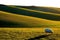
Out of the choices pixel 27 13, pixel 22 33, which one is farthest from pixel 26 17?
pixel 22 33

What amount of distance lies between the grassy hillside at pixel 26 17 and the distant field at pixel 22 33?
0.08 meters

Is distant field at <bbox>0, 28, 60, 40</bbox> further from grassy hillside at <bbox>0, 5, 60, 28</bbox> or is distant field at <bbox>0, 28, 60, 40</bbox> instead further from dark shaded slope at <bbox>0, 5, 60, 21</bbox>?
dark shaded slope at <bbox>0, 5, 60, 21</bbox>

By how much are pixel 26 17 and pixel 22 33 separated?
276mm

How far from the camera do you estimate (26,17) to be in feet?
5.49

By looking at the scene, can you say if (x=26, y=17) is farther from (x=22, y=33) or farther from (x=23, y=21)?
(x=22, y=33)

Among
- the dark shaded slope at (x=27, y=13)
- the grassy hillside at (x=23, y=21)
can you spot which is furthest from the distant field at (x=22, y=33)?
the dark shaded slope at (x=27, y=13)

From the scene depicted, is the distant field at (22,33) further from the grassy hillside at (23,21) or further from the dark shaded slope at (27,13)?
the dark shaded slope at (27,13)

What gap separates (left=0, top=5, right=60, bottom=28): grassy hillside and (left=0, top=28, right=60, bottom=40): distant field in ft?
0.27

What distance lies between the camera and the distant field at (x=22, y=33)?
143 centimetres

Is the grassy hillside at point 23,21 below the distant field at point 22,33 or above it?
above

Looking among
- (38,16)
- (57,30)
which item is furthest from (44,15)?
(57,30)

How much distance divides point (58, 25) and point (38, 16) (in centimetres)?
28

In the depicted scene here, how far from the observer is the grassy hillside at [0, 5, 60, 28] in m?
1.56

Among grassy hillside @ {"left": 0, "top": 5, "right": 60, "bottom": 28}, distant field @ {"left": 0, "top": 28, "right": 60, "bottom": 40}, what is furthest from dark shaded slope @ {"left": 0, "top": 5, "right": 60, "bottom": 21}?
distant field @ {"left": 0, "top": 28, "right": 60, "bottom": 40}
